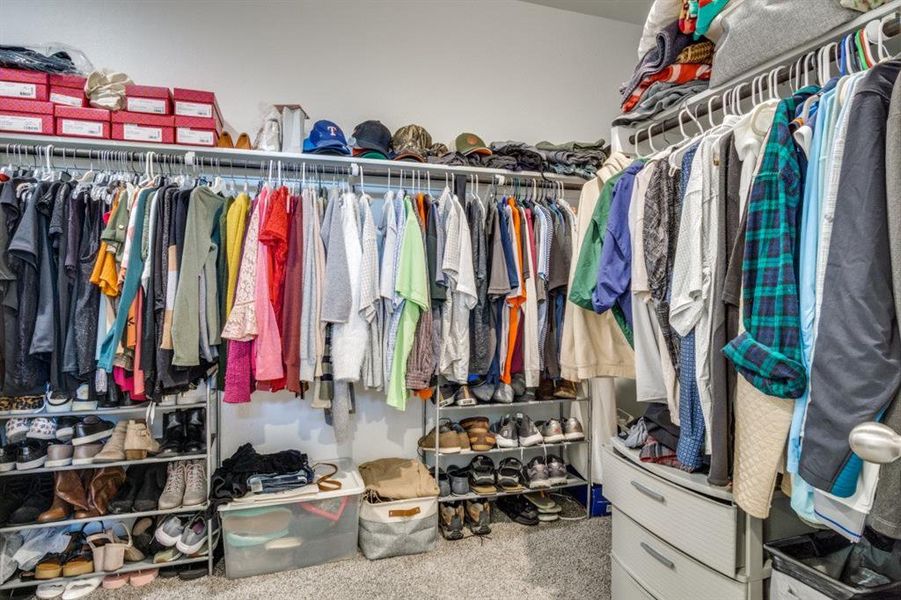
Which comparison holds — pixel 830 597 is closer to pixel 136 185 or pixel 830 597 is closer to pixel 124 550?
pixel 124 550

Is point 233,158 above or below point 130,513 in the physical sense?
above

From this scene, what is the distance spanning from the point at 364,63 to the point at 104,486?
238 centimetres

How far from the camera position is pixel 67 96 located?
1927mm

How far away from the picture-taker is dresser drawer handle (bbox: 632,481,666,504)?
1412 millimetres

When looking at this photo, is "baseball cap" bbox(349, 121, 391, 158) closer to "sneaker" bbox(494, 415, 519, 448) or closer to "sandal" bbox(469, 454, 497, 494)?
"sneaker" bbox(494, 415, 519, 448)

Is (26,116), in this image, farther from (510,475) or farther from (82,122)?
(510,475)

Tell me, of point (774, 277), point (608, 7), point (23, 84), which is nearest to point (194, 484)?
point (23, 84)

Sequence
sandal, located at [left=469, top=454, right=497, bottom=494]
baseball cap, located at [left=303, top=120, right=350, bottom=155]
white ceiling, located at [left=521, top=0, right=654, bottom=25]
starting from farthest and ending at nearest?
white ceiling, located at [left=521, top=0, right=654, bottom=25], sandal, located at [left=469, top=454, right=497, bottom=494], baseball cap, located at [left=303, top=120, right=350, bottom=155]

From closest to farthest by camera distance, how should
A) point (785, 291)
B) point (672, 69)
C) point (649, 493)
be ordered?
point (785, 291) → point (649, 493) → point (672, 69)

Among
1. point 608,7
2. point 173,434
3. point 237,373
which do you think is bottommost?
point 173,434

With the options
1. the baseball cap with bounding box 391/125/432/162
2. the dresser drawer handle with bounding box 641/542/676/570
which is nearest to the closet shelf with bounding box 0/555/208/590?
the dresser drawer handle with bounding box 641/542/676/570

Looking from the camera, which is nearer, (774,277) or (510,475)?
(774,277)

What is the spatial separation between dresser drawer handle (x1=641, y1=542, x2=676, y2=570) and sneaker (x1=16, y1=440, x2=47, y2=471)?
2250 millimetres

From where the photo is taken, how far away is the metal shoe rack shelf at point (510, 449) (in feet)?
7.62
